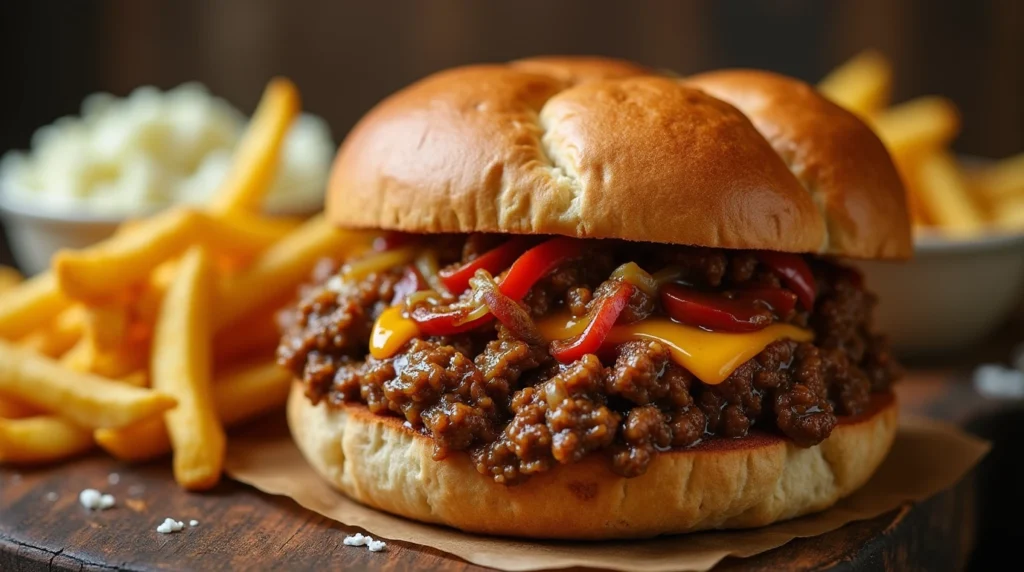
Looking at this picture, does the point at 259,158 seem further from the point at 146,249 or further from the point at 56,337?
the point at 56,337

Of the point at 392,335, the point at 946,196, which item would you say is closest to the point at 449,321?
the point at 392,335

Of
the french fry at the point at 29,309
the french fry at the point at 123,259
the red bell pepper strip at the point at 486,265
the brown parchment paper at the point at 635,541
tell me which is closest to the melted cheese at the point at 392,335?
the red bell pepper strip at the point at 486,265

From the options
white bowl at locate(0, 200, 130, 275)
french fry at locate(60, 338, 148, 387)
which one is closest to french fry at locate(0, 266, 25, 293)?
white bowl at locate(0, 200, 130, 275)

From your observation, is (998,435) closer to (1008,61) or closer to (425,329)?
(425,329)

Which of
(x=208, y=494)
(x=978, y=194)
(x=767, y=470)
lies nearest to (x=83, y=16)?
(x=208, y=494)

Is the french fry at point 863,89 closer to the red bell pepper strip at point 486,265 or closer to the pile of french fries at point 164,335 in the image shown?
the pile of french fries at point 164,335
